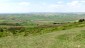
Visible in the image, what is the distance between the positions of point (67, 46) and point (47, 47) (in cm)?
300

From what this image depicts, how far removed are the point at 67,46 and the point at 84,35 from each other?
10.0 metres

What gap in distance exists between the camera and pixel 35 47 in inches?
1109

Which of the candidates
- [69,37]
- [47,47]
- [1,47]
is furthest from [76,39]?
[1,47]

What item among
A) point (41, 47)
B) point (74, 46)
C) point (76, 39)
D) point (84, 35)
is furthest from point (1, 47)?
point (84, 35)

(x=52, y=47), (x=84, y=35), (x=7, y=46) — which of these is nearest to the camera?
(x=52, y=47)

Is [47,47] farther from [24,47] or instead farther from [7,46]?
[7,46]

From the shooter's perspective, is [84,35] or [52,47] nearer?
[52,47]

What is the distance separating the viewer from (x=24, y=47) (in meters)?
28.5

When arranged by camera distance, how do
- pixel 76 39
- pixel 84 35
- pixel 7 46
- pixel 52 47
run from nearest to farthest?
pixel 52 47, pixel 7 46, pixel 76 39, pixel 84 35

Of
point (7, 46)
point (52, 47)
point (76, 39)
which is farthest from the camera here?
point (76, 39)

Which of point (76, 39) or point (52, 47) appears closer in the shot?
point (52, 47)

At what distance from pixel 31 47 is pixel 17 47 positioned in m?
2.16

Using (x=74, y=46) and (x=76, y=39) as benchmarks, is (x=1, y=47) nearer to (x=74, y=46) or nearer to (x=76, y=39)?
(x=74, y=46)

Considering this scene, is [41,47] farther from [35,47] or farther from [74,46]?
[74,46]
